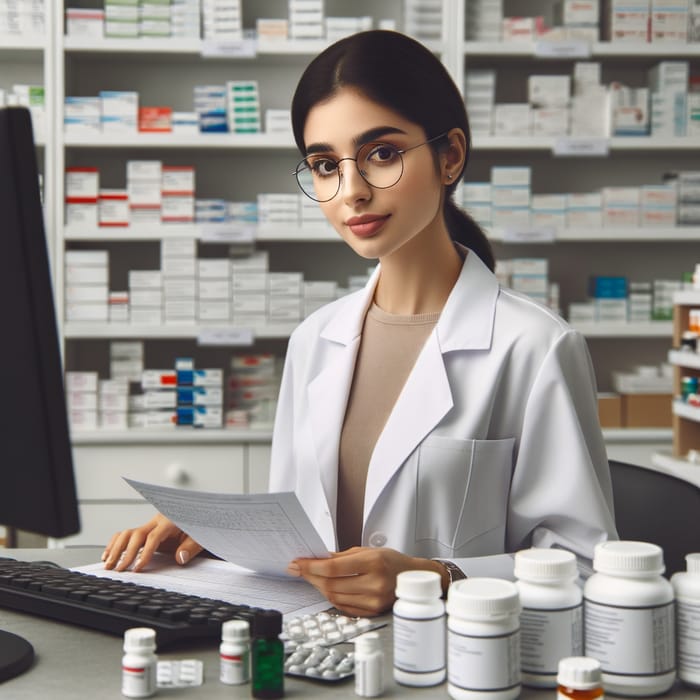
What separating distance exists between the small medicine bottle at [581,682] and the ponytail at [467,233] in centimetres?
101

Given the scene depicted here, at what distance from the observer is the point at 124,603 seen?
95 cm

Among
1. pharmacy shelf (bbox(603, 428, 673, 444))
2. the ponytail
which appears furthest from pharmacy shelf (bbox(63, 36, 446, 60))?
the ponytail

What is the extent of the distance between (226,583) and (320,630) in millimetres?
223

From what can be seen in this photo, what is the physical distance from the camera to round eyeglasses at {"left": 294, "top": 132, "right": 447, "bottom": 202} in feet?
4.32

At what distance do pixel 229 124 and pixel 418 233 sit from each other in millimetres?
2141

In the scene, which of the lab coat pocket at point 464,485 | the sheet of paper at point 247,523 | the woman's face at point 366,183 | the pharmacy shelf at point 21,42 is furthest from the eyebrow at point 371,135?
the pharmacy shelf at point 21,42

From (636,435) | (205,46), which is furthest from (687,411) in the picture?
(205,46)

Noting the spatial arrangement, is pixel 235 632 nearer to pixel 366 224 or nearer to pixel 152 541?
pixel 152 541

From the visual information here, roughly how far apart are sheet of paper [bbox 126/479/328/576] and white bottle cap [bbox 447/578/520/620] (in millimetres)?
229

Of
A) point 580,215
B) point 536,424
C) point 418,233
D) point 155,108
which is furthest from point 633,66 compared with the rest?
point 536,424

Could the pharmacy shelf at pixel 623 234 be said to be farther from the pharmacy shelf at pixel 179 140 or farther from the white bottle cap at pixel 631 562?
the white bottle cap at pixel 631 562

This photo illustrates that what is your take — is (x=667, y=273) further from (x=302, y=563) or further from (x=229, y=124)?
(x=302, y=563)

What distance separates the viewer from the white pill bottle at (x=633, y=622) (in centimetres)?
76

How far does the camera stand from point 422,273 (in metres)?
1.52
